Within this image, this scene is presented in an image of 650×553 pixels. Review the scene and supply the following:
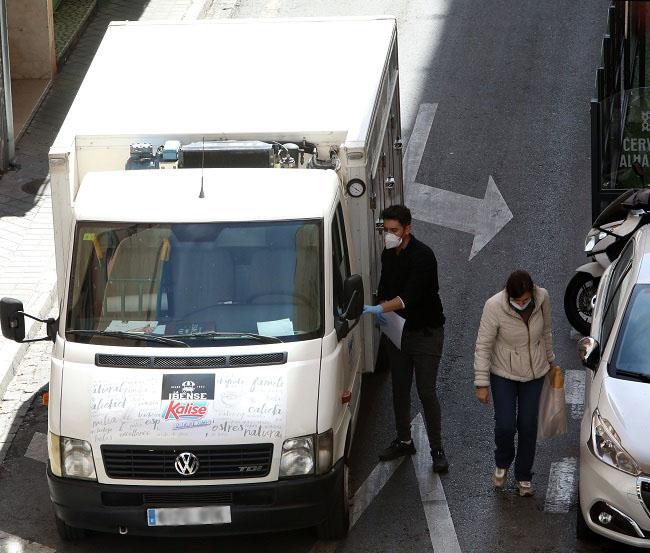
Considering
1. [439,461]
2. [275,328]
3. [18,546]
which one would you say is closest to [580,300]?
[439,461]

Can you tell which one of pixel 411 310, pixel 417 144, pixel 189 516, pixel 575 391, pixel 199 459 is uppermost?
pixel 411 310

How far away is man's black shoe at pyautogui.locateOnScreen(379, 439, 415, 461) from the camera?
10.7m

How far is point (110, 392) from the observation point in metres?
8.91

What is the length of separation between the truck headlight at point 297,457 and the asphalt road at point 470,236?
0.85 meters

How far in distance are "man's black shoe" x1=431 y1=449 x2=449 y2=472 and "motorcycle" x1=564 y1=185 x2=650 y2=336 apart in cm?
253

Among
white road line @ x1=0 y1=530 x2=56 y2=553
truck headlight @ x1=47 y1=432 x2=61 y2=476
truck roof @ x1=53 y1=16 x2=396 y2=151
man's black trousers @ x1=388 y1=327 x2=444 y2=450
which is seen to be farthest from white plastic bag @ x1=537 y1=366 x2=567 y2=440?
white road line @ x1=0 y1=530 x2=56 y2=553

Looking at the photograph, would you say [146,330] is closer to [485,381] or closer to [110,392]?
[110,392]

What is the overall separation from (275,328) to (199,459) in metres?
1.02

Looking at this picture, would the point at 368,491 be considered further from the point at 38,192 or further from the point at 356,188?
the point at 38,192

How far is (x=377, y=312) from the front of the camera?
10227 mm

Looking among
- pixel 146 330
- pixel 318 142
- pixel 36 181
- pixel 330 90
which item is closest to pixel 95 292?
pixel 146 330

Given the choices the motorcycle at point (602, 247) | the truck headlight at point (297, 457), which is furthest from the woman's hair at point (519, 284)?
the motorcycle at point (602, 247)

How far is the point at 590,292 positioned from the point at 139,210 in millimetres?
4860

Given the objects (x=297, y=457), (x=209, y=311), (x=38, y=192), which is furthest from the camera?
(x=38, y=192)
